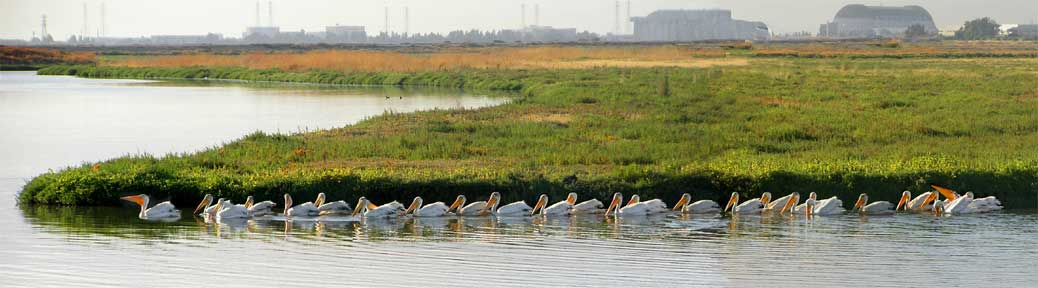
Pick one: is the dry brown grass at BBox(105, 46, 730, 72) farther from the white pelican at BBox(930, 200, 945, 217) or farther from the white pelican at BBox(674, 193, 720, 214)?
the white pelican at BBox(674, 193, 720, 214)

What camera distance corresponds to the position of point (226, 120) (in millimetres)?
36938

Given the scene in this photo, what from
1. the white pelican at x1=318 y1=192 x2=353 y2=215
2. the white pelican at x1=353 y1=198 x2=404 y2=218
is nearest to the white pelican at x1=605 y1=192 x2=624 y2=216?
the white pelican at x1=353 y1=198 x2=404 y2=218

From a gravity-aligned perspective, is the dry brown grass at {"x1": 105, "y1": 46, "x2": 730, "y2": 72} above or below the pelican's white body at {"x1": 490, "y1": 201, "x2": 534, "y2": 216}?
above

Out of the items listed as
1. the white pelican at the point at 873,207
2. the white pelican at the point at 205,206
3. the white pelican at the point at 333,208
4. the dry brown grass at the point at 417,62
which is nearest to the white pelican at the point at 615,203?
the white pelican at the point at 873,207

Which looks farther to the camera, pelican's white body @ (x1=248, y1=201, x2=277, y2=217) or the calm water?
pelican's white body @ (x1=248, y1=201, x2=277, y2=217)

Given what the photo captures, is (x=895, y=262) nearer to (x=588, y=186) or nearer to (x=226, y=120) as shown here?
(x=588, y=186)

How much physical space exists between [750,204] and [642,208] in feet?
4.64

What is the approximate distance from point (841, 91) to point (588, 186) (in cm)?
2276

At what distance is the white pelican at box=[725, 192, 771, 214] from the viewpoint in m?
17.3

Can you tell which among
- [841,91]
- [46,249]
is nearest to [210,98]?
[841,91]

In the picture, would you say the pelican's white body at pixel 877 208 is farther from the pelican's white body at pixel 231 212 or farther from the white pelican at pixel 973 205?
the pelican's white body at pixel 231 212

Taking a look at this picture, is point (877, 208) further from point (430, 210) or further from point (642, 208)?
point (430, 210)

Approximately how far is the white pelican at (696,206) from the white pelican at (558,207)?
1.39 meters

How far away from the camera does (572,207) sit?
56.8 ft
